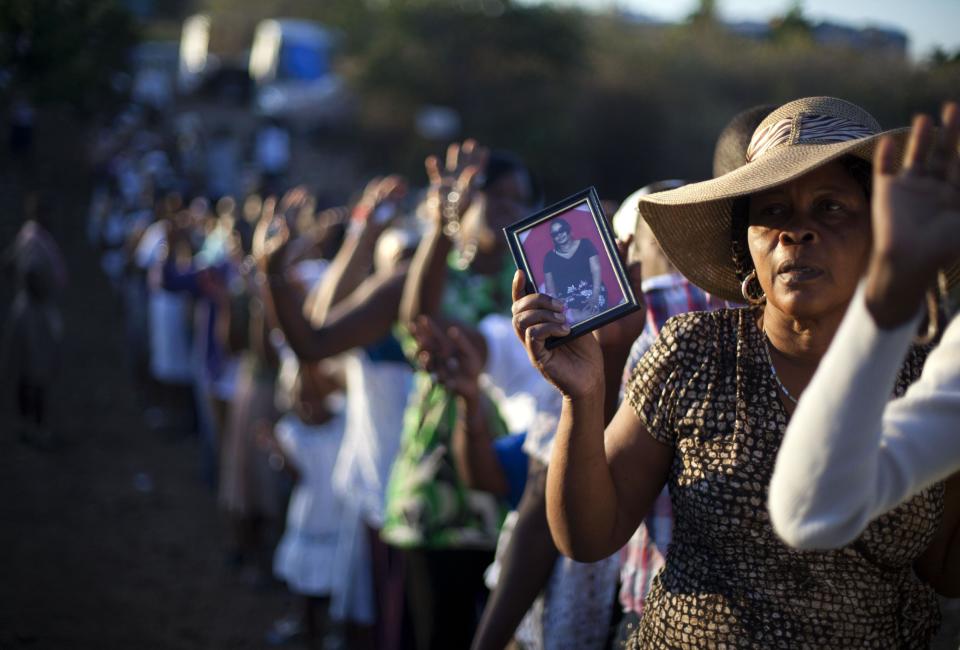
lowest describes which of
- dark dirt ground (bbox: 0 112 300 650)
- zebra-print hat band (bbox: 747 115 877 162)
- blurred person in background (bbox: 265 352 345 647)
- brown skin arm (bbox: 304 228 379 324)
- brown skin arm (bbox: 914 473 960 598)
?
dark dirt ground (bbox: 0 112 300 650)

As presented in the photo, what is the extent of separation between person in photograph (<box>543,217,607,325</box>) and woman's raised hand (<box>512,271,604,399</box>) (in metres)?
0.04

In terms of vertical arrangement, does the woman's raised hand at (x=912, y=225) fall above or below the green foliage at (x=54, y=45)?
below

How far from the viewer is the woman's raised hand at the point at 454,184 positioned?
12.3 ft

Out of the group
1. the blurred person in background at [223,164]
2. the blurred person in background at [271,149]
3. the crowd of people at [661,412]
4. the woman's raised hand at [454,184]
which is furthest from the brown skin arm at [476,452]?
the blurred person in background at [223,164]

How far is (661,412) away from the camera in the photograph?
7.11 ft

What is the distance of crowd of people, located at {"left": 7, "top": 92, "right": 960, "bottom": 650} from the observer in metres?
1.55

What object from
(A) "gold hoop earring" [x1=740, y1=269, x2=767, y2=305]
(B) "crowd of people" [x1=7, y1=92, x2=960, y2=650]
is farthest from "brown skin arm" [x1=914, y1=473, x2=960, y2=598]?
(A) "gold hoop earring" [x1=740, y1=269, x2=767, y2=305]

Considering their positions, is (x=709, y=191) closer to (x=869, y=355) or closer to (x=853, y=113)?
(x=853, y=113)

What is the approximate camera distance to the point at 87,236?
69.2 feet

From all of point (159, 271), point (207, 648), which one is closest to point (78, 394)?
point (159, 271)

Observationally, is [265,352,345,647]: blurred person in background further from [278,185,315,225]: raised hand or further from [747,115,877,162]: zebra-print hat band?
[747,115,877,162]: zebra-print hat band

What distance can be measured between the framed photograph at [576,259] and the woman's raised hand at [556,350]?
0.05 meters

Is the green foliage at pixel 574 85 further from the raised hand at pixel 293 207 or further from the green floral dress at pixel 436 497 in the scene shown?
the green floral dress at pixel 436 497

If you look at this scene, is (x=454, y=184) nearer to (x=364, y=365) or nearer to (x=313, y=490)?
(x=364, y=365)
